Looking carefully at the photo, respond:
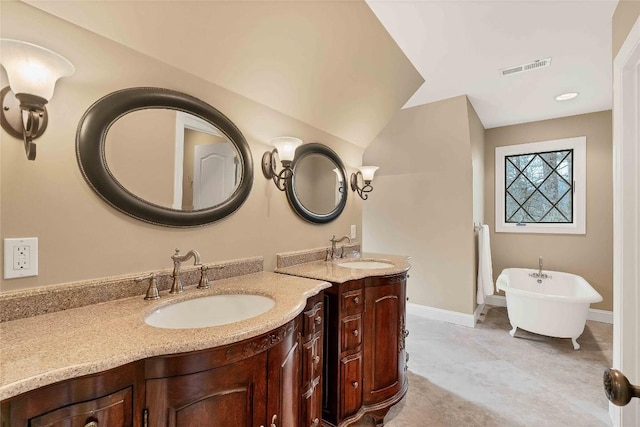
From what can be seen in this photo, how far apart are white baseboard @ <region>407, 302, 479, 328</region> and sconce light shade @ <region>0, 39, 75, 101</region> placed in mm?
3923

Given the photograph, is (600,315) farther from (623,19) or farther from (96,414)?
(96,414)

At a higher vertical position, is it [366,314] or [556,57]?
[556,57]

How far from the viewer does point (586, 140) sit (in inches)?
141

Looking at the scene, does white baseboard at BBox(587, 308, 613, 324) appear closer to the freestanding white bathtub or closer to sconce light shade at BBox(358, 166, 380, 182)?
the freestanding white bathtub

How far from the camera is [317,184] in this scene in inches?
93.0

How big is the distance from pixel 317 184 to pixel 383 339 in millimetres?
1297

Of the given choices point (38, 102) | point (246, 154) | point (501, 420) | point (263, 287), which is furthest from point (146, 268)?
point (501, 420)

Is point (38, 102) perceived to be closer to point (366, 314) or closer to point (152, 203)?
point (152, 203)

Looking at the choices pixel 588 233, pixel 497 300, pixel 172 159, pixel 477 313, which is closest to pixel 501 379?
pixel 477 313

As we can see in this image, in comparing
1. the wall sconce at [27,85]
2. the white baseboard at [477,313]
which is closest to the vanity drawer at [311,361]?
Result: the wall sconce at [27,85]

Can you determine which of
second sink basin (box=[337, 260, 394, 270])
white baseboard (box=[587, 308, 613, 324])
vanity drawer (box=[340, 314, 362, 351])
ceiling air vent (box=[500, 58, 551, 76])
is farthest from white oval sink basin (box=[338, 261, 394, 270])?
white baseboard (box=[587, 308, 613, 324])

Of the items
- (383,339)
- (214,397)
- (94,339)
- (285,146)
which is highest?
(285,146)

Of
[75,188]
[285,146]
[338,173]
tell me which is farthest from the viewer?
[338,173]

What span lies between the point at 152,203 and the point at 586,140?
496cm
